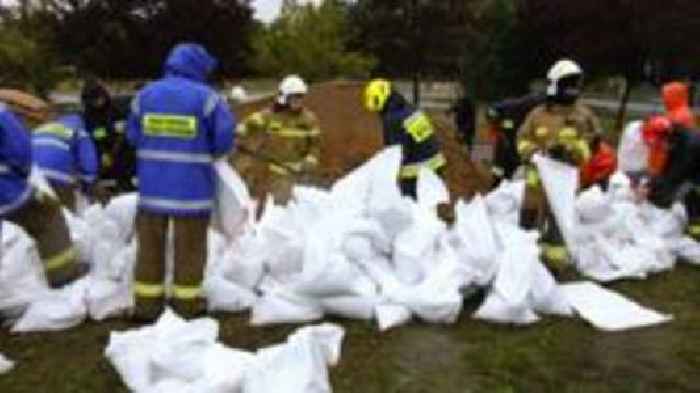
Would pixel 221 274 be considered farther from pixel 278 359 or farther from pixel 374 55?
pixel 374 55

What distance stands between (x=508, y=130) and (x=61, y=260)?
17.3ft

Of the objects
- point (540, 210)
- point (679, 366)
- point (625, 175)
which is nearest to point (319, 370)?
point (679, 366)

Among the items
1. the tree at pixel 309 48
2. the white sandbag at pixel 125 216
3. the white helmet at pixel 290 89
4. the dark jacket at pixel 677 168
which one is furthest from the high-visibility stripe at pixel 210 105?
the tree at pixel 309 48

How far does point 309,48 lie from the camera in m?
33.8

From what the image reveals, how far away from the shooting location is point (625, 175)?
35.4ft

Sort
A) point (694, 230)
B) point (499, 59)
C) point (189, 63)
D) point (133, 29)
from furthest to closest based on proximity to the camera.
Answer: point (499, 59), point (133, 29), point (694, 230), point (189, 63)

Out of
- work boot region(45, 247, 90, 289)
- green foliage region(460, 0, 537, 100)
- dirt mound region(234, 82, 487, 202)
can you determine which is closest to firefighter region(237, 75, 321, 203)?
work boot region(45, 247, 90, 289)

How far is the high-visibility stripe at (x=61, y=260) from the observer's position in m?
7.35

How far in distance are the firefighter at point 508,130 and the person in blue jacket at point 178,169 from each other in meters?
4.94

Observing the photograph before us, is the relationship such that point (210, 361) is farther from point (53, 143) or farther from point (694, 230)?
point (694, 230)

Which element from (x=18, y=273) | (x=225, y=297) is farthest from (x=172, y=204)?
(x=18, y=273)

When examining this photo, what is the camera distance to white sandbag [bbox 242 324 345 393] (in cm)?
512

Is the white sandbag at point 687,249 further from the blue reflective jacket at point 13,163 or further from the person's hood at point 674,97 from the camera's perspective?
the blue reflective jacket at point 13,163

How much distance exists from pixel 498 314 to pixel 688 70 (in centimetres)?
2858
